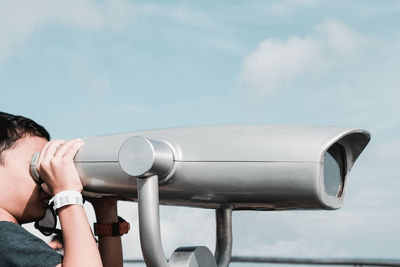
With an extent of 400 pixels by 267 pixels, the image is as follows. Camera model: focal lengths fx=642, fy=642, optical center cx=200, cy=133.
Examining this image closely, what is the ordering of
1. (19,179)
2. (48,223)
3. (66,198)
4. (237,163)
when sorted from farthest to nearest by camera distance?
(48,223)
(19,179)
(66,198)
(237,163)

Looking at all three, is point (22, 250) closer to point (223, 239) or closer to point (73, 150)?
point (73, 150)

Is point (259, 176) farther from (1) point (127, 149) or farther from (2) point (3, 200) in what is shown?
(2) point (3, 200)

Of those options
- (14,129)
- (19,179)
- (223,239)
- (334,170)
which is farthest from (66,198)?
(334,170)

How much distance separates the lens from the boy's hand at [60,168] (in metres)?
1.36

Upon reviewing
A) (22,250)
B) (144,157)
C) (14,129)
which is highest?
(14,129)

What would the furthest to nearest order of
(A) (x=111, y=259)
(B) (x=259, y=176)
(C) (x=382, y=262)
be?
1. (C) (x=382, y=262)
2. (A) (x=111, y=259)
3. (B) (x=259, y=176)

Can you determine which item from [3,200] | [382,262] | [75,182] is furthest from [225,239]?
[382,262]

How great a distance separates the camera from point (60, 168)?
1.36 meters

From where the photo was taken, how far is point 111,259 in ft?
5.72

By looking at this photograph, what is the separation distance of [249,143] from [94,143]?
359 millimetres

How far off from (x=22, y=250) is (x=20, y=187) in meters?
0.16

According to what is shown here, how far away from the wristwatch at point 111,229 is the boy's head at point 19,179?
0.25 m

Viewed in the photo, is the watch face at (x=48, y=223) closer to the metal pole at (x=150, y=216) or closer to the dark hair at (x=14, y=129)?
the dark hair at (x=14, y=129)

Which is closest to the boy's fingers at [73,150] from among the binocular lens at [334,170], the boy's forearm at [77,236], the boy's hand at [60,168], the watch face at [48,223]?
the boy's hand at [60,168]
